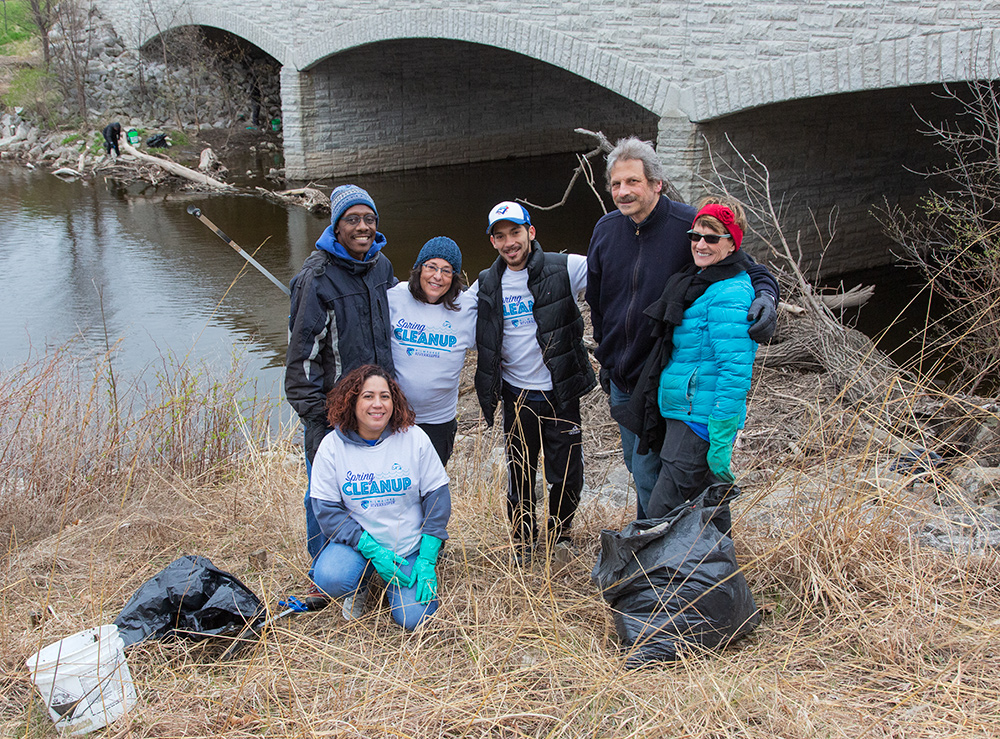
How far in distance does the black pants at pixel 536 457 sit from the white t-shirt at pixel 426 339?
10.8 inches

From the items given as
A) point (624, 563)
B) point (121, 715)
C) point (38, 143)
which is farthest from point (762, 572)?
point (38, 143)

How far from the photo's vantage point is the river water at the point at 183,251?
839cm

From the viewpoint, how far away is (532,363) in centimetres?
311

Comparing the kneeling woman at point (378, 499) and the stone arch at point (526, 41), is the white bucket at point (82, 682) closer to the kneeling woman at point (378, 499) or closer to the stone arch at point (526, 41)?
the kneeling woman at point (378, 499)

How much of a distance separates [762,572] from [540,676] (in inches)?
35.9

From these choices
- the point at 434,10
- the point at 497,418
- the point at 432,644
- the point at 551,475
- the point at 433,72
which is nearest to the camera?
the point at 432,644

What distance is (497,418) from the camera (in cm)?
581

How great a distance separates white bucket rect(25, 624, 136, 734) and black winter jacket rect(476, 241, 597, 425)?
1.54 meters

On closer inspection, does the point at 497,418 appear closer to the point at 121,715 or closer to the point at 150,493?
the point at 150,493

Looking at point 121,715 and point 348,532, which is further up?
point 348,532

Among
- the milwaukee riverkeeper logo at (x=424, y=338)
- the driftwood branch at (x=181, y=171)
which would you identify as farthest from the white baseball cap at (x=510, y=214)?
the driftwood branch at (x=181, y=171)

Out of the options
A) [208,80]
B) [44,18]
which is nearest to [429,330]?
[208,80]

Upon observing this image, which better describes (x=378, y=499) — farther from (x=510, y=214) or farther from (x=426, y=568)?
(x=510, y=214)

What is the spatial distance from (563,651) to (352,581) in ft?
2.42
